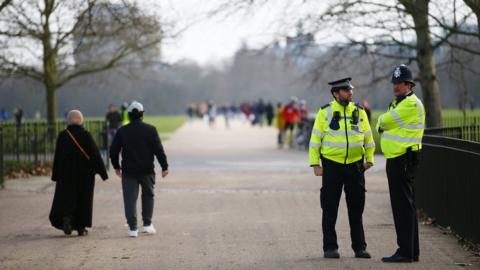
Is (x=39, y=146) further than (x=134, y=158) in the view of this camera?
Yes

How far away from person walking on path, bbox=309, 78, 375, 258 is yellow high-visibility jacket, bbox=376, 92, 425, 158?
30 cm

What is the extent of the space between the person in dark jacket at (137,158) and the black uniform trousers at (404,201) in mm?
3488

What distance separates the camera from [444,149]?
11469 mm

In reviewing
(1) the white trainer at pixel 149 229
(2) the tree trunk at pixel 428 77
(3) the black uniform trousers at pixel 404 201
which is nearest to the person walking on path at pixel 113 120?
(2) the tree trunk at pixel 428 77

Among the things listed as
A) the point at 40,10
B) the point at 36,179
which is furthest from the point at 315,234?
the point at 40,10

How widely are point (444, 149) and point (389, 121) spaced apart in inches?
117

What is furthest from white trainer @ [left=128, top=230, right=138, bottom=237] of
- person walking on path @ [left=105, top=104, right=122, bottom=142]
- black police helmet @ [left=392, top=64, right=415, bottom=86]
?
person walking on path @ [left=105, top=104, right=122, bottom=142]

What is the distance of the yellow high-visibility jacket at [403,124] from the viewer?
28.5 feet

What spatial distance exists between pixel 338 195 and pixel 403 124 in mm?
949

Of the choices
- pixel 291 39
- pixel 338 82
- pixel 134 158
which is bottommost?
pixel 134 158

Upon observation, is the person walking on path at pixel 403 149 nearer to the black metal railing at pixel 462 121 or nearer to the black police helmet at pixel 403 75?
the black police helmet at pixel 403 75

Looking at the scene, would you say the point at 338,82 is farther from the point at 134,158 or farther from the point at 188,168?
the point at 188,168

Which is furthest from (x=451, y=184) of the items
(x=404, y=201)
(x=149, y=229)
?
(x=149, y=229)

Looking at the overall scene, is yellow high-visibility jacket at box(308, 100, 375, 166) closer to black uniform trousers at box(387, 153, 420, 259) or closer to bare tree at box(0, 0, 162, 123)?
black uniform trousers at box(387, 153, 420, 259)
